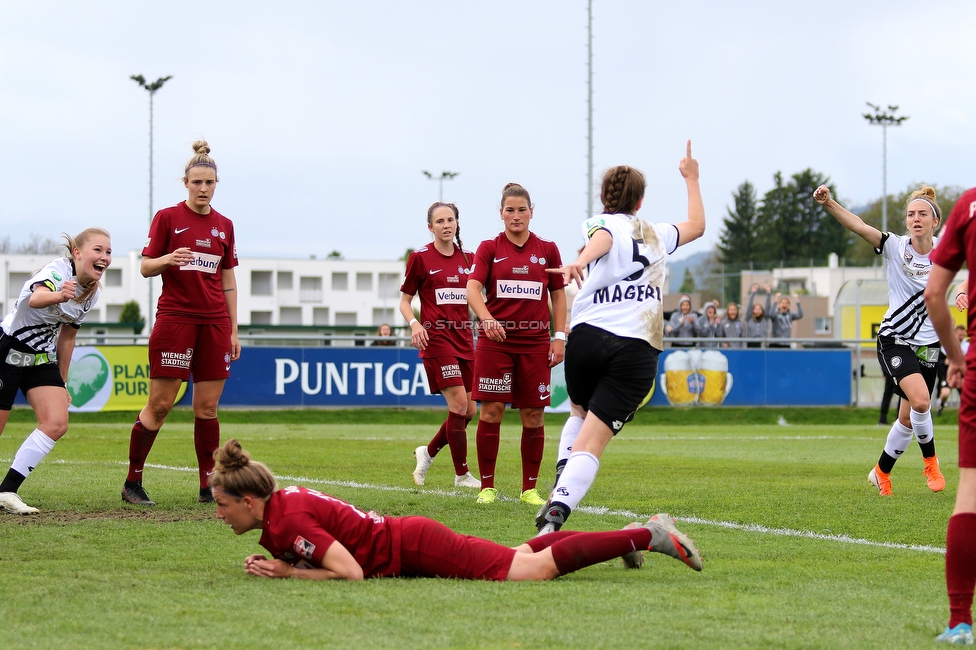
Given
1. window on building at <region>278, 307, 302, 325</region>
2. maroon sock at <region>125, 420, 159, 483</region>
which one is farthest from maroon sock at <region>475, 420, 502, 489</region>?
window on building at <region>278, 307, 302, 325</region>

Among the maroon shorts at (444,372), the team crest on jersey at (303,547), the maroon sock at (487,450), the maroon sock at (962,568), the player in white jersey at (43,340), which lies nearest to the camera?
the maroon sock at (962,568)

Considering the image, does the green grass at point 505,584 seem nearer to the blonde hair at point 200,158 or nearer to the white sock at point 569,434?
the white sock at point 569,434

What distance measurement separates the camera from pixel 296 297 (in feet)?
365

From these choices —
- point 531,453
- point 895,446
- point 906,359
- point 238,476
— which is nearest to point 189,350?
point 531,453

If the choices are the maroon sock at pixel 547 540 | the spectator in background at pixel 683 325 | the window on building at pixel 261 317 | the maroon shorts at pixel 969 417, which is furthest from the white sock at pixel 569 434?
the window on building at pixel 261 317

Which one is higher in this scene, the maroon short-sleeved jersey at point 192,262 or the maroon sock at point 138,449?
the maroon short-sleeved jersey at point 192,262

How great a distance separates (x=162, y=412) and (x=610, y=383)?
11.6 feet

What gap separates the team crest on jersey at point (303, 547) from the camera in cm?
480

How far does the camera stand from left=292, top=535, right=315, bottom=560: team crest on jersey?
4797mm

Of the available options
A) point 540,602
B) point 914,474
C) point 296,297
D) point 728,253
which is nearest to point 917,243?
point 914,474

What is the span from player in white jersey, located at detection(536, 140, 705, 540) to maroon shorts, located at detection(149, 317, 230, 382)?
9.62 feet

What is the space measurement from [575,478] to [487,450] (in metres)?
2.66

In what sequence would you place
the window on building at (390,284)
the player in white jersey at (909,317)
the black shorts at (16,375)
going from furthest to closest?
the window on building at (390,284), the player in white jersey at (909,317), the black shorts at (16,375)

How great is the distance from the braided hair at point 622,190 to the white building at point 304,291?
98815 millimetres
